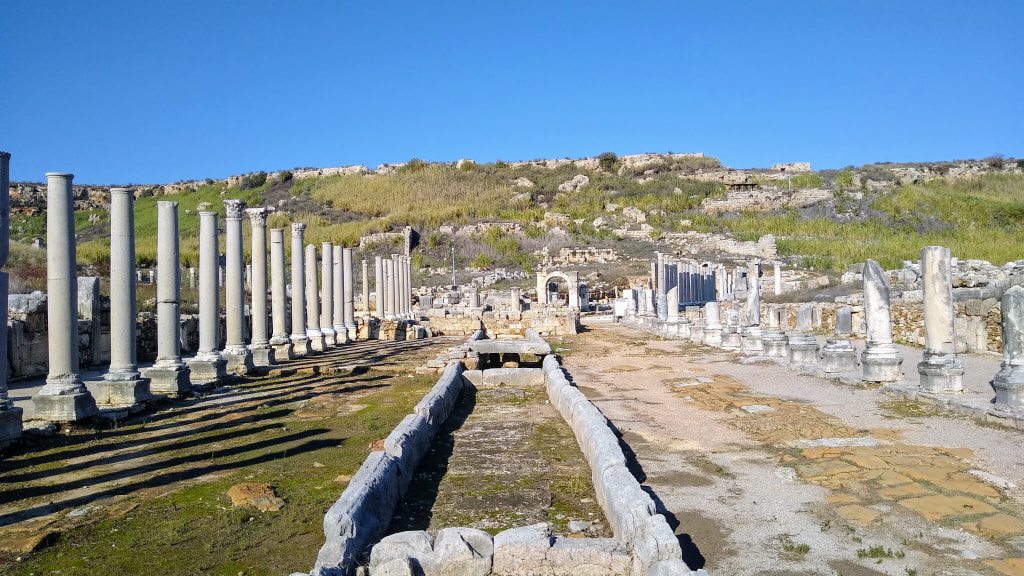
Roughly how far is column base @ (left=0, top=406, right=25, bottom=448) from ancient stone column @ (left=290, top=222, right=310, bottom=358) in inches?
442

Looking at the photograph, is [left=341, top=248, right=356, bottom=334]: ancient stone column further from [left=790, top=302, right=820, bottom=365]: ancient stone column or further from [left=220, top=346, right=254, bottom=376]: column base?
[left=790, top=302, right=820, bottom=365]: ancient stone column

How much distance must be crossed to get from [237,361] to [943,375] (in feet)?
40.6

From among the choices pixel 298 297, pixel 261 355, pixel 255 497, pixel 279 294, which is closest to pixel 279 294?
pixel 279 294

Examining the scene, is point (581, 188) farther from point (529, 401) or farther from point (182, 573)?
point (182, 573)

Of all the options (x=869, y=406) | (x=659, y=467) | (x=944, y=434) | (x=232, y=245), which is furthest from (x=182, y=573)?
(x=232, y=245)

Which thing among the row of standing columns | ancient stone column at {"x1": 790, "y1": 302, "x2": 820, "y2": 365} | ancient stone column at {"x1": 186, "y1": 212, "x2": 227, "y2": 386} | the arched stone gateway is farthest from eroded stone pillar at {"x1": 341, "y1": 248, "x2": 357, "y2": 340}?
ancient stone column at {"x1": 790, "y1": 302, "x2": 820, "y2": 365}

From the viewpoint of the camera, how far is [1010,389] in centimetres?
832

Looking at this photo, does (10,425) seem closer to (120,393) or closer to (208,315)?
Result: (120,393)

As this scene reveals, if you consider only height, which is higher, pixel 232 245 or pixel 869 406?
pixel 232 245

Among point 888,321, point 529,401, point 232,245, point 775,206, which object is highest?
point 775,206

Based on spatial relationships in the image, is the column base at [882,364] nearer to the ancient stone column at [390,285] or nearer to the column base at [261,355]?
the column base at [261,355]

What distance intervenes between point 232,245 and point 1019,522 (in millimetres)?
14459

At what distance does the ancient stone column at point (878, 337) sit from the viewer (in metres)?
11.6

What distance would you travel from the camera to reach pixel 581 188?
294ft
